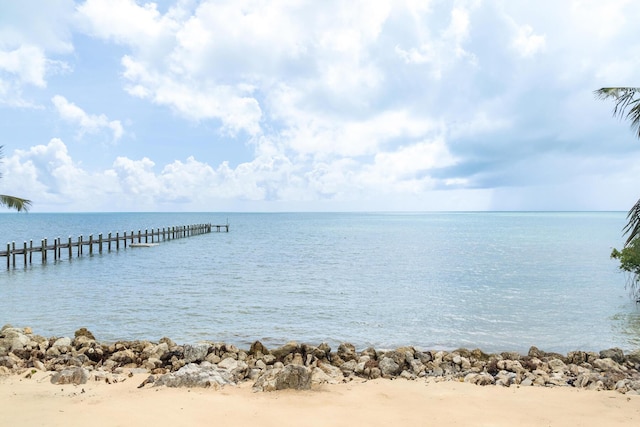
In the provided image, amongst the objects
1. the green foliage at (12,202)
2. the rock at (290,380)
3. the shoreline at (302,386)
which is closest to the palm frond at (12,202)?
the green foliage at (12,202)

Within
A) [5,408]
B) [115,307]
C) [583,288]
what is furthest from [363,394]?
[583,288]

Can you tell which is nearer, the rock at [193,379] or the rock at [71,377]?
the rock at [193,379]

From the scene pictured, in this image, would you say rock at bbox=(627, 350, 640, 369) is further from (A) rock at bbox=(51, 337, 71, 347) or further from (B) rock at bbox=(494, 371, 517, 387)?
(A) rock at bbox=(51, 337, 71, 347)

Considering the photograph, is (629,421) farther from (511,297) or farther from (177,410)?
(511,297)

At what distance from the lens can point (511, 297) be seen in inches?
837

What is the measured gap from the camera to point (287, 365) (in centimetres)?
826

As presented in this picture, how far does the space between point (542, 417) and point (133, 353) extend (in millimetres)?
8186

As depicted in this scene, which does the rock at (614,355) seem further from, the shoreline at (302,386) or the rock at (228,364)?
the rock at (228,364)

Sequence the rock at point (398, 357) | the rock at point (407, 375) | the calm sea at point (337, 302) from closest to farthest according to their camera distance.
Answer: the rock at point (407, 375) → the rock at point (398, 357) → the calm sea at point (337, 302)

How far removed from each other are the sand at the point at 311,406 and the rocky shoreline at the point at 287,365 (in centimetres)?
33

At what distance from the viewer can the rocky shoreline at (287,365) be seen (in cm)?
840

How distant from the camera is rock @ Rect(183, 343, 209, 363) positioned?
33.8ft

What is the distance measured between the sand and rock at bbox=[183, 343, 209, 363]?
69.2 inches

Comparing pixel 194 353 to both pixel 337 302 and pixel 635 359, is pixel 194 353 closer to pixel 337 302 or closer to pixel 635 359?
pixel 635 359
